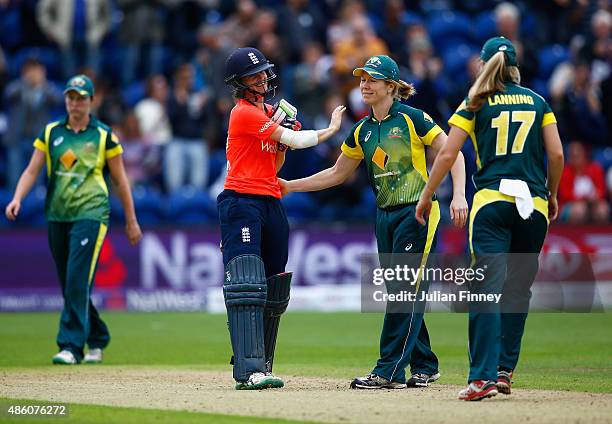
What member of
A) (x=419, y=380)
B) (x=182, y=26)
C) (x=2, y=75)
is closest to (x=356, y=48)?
(x=182, y=26)

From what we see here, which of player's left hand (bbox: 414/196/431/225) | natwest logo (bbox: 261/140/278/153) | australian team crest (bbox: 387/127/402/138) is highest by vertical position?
australian team crest (bbox: 387/127/402/138)

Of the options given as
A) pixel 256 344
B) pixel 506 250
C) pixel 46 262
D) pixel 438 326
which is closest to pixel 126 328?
pixel 46 262

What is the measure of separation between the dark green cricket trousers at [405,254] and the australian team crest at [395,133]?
60 cm

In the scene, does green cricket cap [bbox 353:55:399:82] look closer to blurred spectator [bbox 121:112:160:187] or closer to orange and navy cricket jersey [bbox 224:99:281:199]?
orange and navy cricket jersey [bbox 224:99:281:199]

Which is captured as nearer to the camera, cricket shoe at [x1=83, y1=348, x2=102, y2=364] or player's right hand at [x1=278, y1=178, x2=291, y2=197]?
player's right hand at [x1=278, y1=178, x2=291, y2=197]

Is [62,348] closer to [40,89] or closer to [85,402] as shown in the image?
[85,402]

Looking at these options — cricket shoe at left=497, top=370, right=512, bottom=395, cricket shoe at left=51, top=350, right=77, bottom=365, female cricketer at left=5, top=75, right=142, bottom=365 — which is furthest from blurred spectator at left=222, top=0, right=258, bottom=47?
cricket shoe at left=497, top=370, right=512, bottom=395

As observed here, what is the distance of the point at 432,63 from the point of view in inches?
858

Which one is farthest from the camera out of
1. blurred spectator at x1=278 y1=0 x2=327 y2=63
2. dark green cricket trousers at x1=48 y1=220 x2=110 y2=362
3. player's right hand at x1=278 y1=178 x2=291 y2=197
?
blurred spectator at x1=278 y1=0 x2=327 y2=63

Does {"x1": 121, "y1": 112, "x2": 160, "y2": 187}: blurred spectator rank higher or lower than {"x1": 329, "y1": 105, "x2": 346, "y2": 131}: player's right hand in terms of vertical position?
higher

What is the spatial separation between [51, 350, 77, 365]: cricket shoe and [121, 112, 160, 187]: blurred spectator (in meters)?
8.53

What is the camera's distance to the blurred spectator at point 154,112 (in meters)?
21.2

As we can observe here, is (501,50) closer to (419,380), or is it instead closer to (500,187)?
(500,187)

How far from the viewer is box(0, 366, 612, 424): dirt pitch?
768 centimetres
